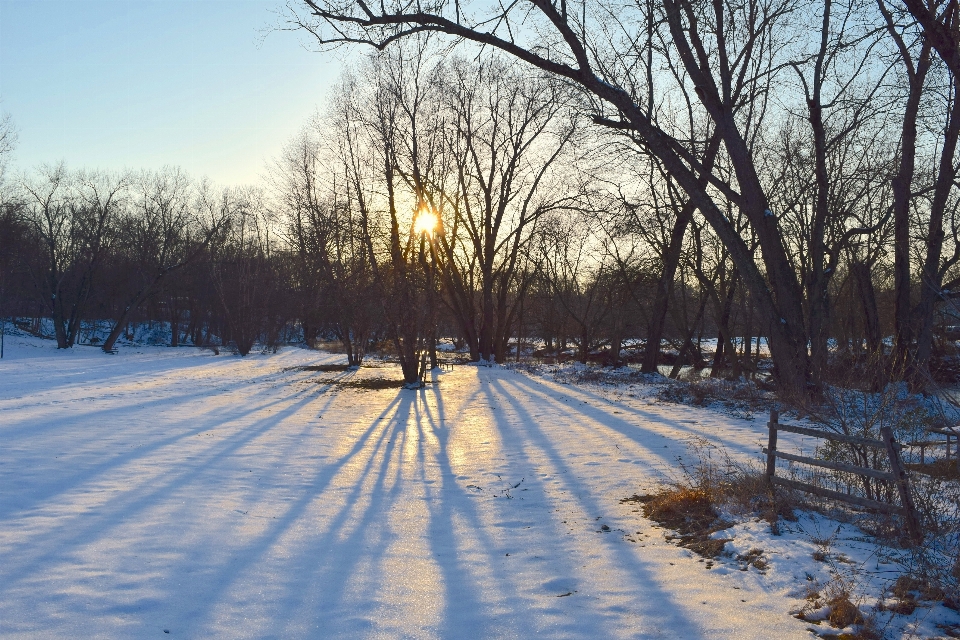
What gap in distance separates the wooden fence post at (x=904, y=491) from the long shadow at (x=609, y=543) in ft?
7.16

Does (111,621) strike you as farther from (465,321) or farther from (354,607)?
(465,321)

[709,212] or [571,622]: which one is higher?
[709,212]

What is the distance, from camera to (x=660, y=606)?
5.10m

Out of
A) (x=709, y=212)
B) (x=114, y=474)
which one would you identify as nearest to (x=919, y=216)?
(x=709, y=212)

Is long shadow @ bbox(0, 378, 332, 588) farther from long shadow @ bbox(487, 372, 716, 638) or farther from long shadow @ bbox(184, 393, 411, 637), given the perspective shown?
long shadow @ bbox(487, 372, 716, 638)

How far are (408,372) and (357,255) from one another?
1149 centimetres

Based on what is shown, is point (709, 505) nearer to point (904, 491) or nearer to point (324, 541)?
point (904, 491)

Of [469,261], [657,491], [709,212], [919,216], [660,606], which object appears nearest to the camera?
[660,606]

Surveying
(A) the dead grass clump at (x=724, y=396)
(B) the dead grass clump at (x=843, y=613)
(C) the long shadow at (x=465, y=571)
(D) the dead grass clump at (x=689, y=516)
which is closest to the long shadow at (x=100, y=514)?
(C) the long shadow at (x=465, y=571)

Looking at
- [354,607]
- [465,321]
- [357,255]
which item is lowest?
[354,607]

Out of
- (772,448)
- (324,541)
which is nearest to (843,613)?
(772,448)

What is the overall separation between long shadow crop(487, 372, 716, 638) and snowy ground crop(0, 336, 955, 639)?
27 mm

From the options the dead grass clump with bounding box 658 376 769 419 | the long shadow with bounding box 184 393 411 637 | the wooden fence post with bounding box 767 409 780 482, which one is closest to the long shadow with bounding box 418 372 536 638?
the long shadow with bounding box 184 393 411 637

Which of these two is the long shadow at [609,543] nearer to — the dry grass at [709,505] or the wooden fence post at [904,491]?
the dry grass at [709,505]
